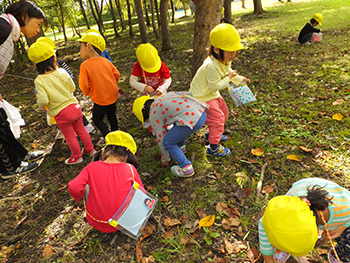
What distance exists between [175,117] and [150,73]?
1.40 meters

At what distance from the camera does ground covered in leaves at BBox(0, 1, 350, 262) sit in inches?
91.7

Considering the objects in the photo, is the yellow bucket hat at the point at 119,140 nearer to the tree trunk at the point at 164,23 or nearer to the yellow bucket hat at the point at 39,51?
the yellow bucket hat at the point at 39,51

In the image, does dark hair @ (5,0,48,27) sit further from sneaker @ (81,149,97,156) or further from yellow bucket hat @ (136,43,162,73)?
sneaker @ (81,149,97,156)

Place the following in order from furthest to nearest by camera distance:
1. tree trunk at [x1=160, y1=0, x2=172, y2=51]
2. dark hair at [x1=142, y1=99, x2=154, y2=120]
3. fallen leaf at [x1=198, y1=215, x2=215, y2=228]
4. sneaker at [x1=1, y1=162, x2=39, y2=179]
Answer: tree trunk at [x1=160, y1=0, x2=172, y2=51], sneaker at [x1=1, y1=162, x2=39, y2=179], dark hair at [x1=142, y1=99, x2=154, y2=120], fallen leaf at [x1=198, y1=215, x2=215, y2=228]

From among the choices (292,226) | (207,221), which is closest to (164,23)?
(207,221)

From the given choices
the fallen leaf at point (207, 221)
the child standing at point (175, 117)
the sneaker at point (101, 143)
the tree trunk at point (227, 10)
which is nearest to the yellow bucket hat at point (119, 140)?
the child standing at point (175, 117)

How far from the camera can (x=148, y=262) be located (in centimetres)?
219

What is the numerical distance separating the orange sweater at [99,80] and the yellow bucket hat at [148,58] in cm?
55

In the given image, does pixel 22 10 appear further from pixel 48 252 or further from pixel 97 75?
pixel 48 252

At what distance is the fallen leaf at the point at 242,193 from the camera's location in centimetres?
271

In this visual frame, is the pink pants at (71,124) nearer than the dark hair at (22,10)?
No

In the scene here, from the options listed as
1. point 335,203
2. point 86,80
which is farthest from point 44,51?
point 335,203

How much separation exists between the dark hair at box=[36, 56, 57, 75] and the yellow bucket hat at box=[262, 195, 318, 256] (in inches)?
135

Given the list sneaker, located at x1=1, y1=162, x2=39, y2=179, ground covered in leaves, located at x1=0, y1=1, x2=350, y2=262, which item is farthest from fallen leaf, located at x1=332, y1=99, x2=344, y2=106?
sneaker, located at x1=1, y1=162, x2=39, y2=179
